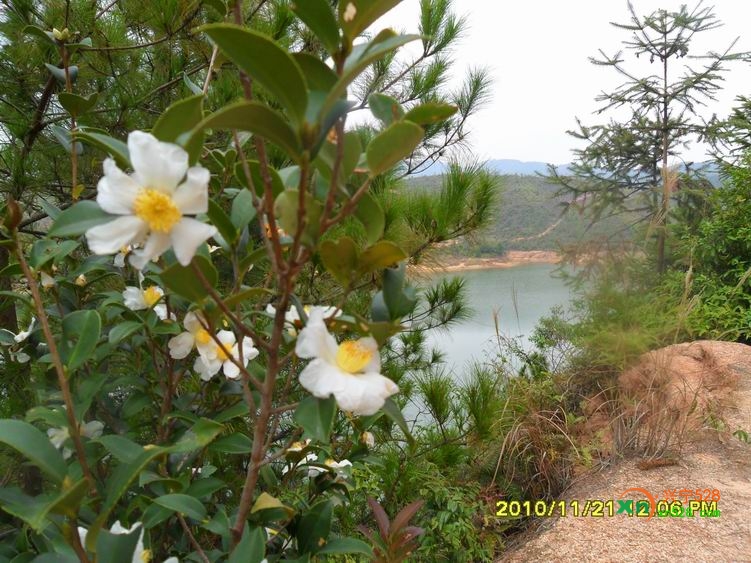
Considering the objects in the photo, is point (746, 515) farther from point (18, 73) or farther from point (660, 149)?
point (660, 149)

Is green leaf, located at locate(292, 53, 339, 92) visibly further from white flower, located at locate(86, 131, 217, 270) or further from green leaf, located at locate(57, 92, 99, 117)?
green leaf, located at locate(57, 92, 99, 117)

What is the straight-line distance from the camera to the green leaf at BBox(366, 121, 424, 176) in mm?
298

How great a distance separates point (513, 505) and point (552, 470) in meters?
0.21

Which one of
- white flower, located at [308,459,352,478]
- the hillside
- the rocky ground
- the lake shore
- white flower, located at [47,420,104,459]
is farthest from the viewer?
the hillside

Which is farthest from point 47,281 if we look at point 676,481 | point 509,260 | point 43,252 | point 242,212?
point 509,260

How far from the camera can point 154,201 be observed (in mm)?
301

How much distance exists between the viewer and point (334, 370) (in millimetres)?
349

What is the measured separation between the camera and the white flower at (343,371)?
33 centimetres

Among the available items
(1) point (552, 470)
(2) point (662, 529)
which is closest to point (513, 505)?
(1) point (552, 470)

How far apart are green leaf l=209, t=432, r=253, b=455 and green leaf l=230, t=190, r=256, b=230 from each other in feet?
0.86

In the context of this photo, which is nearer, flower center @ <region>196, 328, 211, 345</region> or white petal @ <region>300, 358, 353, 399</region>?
white petal @ <region>300, 358, 353, 399</region>

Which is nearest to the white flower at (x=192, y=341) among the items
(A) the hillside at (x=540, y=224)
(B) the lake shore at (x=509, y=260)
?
(B) the lake shore at (x=509, y=260)

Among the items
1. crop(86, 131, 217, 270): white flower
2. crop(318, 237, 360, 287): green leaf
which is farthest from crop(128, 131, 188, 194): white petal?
crop(318, 237, 360, 287): green leaf

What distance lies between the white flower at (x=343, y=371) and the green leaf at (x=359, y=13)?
0.18 m
